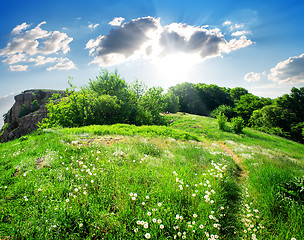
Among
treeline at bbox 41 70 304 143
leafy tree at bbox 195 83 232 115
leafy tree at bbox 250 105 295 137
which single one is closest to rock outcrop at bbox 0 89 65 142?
treeline at bbox 41 70 304 143

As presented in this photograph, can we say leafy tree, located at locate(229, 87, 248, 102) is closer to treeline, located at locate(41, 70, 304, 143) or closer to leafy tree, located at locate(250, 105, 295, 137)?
treeline, located at locate(41, 70, 304, 143)

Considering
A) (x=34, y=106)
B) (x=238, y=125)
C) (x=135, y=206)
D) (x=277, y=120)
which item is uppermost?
(x=34, y=106)

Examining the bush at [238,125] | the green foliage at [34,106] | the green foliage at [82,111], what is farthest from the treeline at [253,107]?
the green foliage at [34,106]

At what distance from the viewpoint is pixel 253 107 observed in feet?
205

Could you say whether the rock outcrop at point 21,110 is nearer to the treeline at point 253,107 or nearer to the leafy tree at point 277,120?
the treeline at point 253,107

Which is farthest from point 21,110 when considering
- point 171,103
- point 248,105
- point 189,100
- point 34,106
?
point 248,105

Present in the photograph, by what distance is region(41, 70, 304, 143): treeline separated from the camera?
57.0 feet

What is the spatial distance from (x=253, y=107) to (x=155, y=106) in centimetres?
5596

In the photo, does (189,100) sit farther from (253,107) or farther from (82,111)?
(82,111)

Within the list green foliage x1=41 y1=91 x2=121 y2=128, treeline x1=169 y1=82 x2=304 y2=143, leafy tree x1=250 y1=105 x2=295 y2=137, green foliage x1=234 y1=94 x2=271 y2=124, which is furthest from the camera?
green foliage x1=234 y1=94 x2=271 y2=124

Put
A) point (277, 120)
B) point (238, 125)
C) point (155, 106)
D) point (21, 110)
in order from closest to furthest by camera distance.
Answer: point (238, 125)
point (155, 106)
point (277, 120)
point (21, 110)

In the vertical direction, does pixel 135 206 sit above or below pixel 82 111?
below

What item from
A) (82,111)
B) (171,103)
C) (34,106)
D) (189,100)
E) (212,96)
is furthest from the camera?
(212,96)

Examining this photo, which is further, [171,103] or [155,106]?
[171,103]
